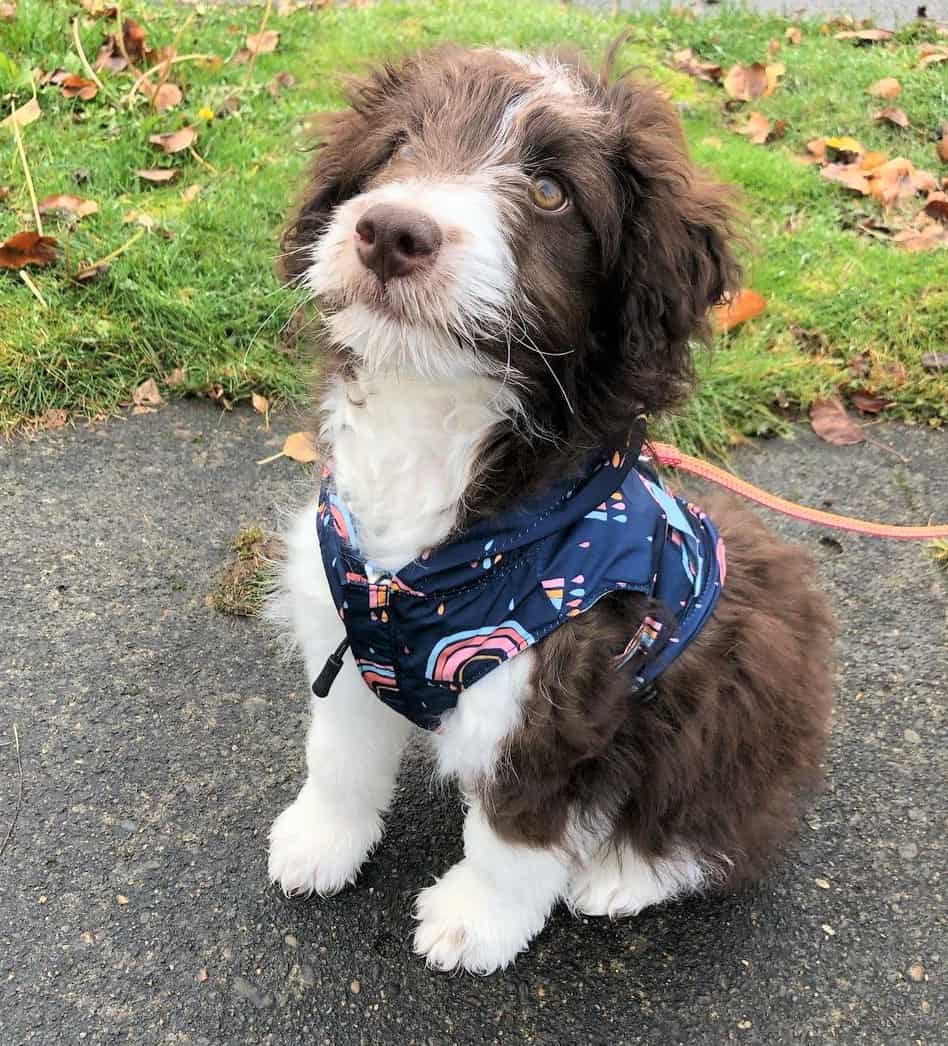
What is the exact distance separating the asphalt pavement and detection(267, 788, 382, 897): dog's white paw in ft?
0.19

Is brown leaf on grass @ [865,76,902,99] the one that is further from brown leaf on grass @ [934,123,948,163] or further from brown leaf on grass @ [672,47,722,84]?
brown leaf on grass @ [672,47,722,84]

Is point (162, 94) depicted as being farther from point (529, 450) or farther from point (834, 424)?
point (529, 450)

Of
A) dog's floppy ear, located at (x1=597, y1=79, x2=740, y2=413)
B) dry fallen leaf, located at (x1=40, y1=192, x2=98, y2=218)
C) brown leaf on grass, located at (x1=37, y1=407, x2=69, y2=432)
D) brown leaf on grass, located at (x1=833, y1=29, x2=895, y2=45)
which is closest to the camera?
dog's floppy ear, located at (x1=597, y1=79, x2=740, y2=413)

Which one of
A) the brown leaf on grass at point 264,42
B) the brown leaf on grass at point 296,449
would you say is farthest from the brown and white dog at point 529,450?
the brown leaf on grass at point 264,42

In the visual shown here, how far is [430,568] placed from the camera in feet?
6.14

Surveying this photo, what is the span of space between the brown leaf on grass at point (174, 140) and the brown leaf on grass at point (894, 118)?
366 centimetres

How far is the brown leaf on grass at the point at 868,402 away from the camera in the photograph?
12.8ft

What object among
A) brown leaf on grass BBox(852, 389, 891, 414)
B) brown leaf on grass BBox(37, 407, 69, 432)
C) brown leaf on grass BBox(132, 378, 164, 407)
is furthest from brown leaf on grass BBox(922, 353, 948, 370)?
brown leaf on grass BBox(37, 407, 69, 432)

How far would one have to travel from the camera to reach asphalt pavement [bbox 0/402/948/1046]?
7.25 feet

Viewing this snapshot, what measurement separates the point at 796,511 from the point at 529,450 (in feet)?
5.49

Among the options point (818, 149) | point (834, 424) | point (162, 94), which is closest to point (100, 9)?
point (162, 94)

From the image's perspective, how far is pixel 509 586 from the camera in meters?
1.85

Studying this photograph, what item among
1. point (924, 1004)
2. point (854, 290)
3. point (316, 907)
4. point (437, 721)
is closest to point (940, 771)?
point (924, 1004)

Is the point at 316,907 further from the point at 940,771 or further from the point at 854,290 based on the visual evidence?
the point at 854,290
